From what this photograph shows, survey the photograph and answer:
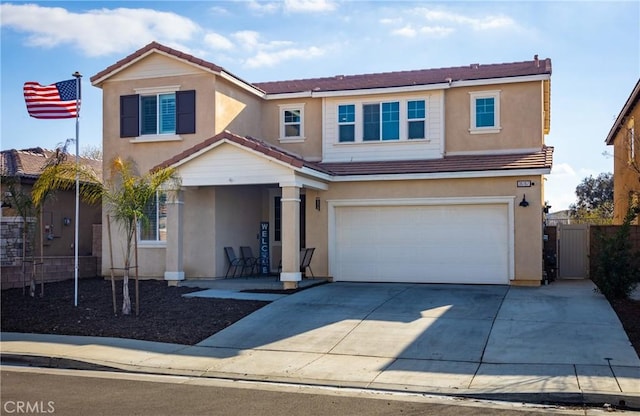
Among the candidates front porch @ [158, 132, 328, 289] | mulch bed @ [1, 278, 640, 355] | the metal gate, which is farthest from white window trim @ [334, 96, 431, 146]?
mulch bed @ [1, 278, 640, 355]

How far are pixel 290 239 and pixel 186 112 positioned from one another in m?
5.33

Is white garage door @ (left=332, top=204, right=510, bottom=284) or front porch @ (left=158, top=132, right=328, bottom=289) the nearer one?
front porch @ (left=158, top=132, right=328, bottom=289)

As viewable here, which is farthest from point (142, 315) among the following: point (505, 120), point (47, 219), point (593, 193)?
point (593, 193)

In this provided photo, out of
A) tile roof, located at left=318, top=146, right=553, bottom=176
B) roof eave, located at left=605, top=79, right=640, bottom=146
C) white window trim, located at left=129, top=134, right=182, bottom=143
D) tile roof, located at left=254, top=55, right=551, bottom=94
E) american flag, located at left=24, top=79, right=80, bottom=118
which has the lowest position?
tile roof, located at left=318, top=146, right=553, bottom=176

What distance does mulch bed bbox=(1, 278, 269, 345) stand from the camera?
12.7m

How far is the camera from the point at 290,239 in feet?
53.8

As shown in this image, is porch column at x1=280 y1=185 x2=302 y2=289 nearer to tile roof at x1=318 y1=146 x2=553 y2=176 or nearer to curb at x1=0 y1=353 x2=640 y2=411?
tile roof at x1=318 y1=146 x2=553 y2=176

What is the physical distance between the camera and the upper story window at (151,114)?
19.3 m

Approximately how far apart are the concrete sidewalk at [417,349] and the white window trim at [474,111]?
221 inches

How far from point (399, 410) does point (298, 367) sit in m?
2.69

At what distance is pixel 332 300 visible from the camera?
15117mm

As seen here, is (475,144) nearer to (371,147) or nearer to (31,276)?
(371,147)

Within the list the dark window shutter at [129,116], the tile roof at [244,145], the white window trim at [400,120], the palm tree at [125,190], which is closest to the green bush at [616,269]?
the white window trim at [400,120]

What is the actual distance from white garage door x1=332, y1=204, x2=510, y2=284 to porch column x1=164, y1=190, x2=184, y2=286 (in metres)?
4.24
